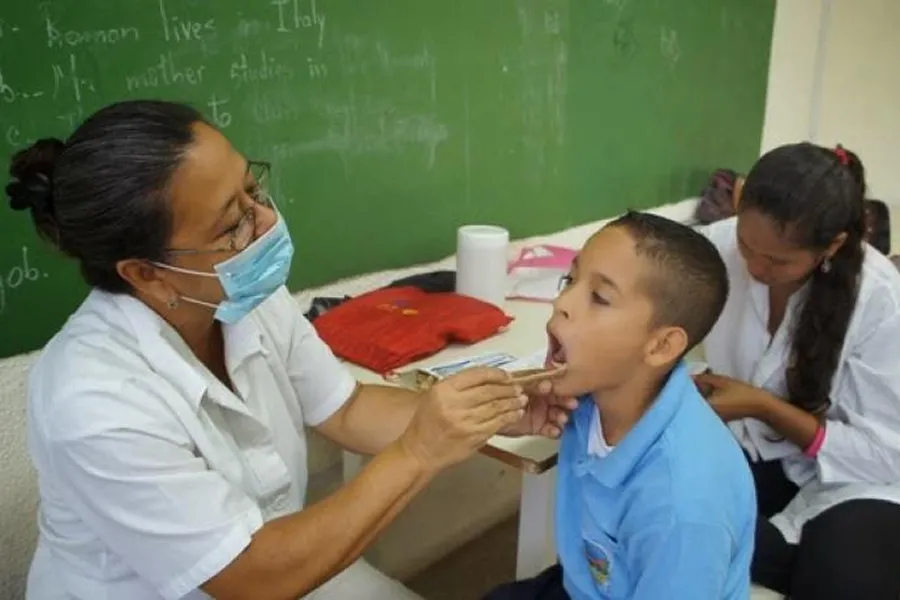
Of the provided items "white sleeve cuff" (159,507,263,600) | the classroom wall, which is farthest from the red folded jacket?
the classroom wall

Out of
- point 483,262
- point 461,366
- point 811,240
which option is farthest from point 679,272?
point 483,262

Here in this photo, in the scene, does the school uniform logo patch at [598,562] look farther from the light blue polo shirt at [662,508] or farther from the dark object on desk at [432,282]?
the dark object on desk at [432,282]

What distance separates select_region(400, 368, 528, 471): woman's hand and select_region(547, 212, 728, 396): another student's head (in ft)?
0.54

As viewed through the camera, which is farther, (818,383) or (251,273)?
(818,383)

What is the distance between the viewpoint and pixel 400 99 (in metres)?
2.20

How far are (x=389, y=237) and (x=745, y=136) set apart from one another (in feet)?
6.33

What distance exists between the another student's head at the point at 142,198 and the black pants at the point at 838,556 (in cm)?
106

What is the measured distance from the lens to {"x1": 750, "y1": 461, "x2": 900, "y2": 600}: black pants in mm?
1465

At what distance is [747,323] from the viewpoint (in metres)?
1.84

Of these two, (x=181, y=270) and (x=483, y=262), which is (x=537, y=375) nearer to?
(x=181, y=270)

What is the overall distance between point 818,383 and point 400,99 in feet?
3.93

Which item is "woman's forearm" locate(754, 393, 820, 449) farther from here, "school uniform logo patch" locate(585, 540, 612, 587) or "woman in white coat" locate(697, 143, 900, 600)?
"school uniform logo patch" locate(585, 540, 612, 587)

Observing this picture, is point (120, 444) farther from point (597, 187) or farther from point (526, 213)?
point (597, 187)

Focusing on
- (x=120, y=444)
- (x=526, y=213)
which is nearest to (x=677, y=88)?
(x=526, y=213)
